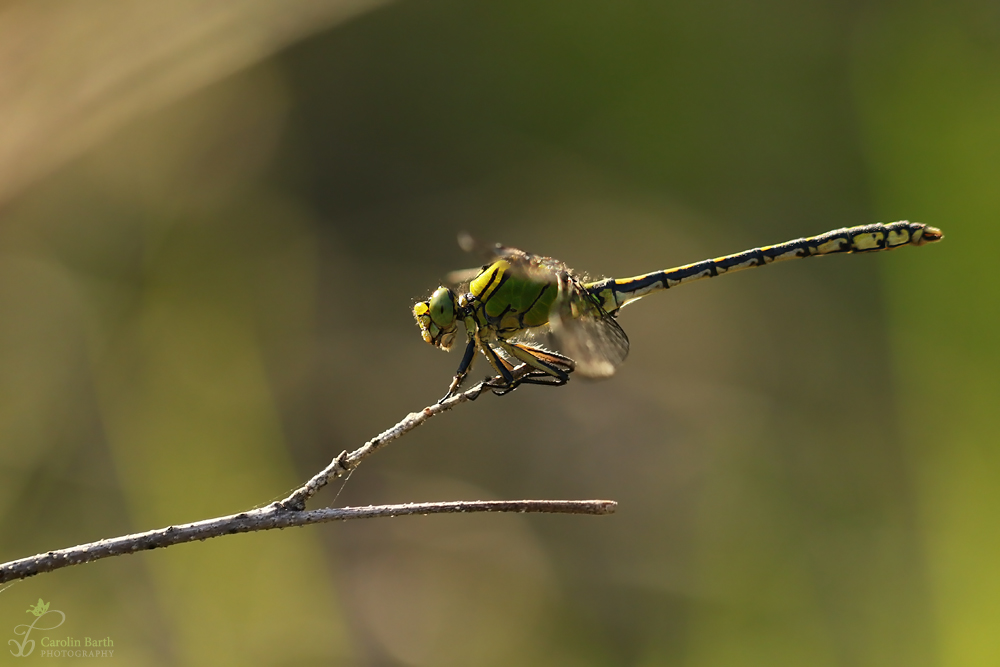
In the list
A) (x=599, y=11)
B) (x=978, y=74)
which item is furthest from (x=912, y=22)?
(x=599, y=11)

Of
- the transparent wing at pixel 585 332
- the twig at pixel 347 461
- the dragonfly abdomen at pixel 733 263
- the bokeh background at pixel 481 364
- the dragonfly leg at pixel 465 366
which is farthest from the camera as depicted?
the bokeh background at pixel 481 364

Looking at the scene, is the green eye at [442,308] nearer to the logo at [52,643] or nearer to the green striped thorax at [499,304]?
the green striped thorax at [499,304]

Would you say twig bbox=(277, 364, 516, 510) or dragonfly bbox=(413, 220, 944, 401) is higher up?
dragonfly bbox=(413, 220, 944, 401)

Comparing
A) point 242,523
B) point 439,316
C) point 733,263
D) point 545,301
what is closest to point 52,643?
point 439,316

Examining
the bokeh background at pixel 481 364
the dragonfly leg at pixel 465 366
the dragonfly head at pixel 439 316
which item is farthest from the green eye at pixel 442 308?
the bokeh background at pixel 481 364

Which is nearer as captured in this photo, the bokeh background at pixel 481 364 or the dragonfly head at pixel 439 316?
the dragonfly head at pixel 439 316

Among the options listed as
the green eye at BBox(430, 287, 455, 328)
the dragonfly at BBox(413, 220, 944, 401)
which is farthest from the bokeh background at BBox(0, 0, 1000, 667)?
the green eye at BBox(430, 287, 455, 328)

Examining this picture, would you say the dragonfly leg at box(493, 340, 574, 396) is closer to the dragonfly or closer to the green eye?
the dragonfly
